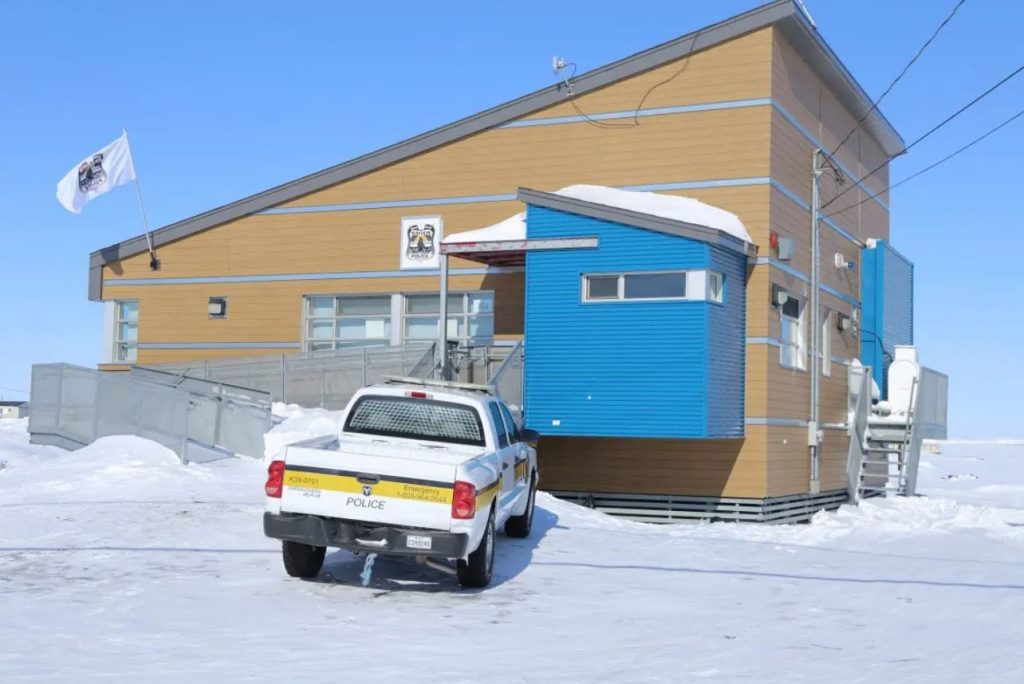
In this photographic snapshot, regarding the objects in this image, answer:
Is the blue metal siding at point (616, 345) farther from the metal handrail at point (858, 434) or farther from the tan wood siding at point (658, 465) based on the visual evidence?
the metal handrail at point (858, 434)

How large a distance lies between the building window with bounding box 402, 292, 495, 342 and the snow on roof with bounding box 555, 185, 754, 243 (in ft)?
10.8

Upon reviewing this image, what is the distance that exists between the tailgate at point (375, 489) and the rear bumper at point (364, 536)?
75 mm

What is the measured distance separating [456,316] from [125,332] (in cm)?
899

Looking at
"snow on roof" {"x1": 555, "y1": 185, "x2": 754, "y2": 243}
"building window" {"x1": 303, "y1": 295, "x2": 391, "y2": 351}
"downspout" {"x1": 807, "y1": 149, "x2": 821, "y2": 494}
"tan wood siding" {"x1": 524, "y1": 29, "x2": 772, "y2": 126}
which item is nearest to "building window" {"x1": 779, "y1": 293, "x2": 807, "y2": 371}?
"downspout" {"x1": 807, "y1": 149, "x2": 821, "y2": 494}

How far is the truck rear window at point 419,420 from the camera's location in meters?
13.3

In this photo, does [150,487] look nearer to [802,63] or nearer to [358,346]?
[358,346]

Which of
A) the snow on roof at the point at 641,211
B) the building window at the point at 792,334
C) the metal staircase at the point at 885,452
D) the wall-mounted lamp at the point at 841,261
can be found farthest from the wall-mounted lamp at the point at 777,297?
the metal staircase at the point at 885,452

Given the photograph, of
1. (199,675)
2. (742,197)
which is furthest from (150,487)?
(742,197)

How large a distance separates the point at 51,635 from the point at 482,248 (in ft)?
46.6

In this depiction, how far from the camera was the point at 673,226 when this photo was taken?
20.1m

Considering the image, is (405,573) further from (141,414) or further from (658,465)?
(658,465)

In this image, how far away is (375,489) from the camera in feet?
35.9

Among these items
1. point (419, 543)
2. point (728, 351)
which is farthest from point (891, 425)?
point (419, 543)

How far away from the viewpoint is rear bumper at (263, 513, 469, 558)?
10875 millimetres
